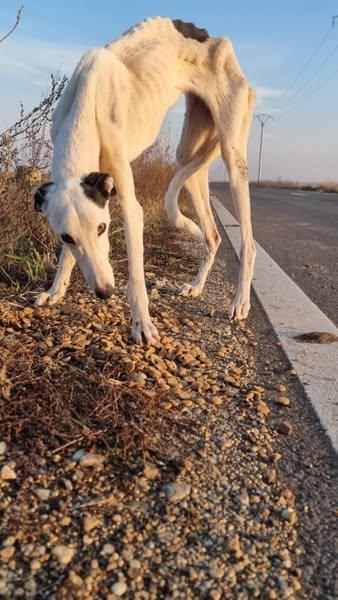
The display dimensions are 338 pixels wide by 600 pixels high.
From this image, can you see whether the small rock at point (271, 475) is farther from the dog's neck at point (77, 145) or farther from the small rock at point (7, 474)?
the dog's neck at point (77, 145)

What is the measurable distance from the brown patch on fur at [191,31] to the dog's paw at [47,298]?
2193mm

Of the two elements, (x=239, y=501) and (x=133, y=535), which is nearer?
(x=133, y=535)

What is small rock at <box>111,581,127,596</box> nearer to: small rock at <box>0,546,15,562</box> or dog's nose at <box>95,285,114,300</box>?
small rock at <box>0,546,15,562</box>

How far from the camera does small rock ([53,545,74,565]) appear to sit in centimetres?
126

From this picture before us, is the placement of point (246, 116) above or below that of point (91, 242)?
above

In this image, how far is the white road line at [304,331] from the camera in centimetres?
229

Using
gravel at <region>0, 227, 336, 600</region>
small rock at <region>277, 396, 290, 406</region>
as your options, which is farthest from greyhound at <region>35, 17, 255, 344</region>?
small rock at <region>277, 396, 290, 406</region>

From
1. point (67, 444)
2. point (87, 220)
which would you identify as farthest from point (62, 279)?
point (67, 444)

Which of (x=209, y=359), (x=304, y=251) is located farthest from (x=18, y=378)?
(x=304, y=251)

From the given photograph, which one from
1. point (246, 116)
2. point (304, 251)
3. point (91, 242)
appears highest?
point (246, 116)

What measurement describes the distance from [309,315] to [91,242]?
1.69 meters

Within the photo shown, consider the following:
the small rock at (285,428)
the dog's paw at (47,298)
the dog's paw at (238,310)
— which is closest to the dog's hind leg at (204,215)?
the dog's paw at (238,310)

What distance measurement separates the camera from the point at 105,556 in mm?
1294

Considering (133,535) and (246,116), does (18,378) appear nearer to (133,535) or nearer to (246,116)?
(133,535)
